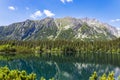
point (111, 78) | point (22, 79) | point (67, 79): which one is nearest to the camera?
point (111, 78)

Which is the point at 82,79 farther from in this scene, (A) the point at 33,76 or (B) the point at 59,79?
(A) the point at 33,76

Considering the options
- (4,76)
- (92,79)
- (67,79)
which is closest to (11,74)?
(4,76)

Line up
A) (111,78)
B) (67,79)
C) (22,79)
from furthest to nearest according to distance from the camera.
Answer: (67,79) < (22,79) < (111,78)

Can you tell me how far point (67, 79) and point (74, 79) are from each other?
3817 mm

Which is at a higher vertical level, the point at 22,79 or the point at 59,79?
the point at 22,79

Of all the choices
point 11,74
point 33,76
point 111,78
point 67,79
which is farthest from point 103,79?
point 67,79

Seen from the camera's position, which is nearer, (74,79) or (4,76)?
(4,76)

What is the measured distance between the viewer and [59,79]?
279ft

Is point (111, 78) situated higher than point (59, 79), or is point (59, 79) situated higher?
point (111, 78)

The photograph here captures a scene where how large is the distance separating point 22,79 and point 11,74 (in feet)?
6.51

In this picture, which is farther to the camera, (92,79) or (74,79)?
(74,79)

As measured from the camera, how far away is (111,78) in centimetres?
2375

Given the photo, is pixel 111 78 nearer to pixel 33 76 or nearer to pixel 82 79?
pixel 33 76

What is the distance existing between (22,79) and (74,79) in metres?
56.7
